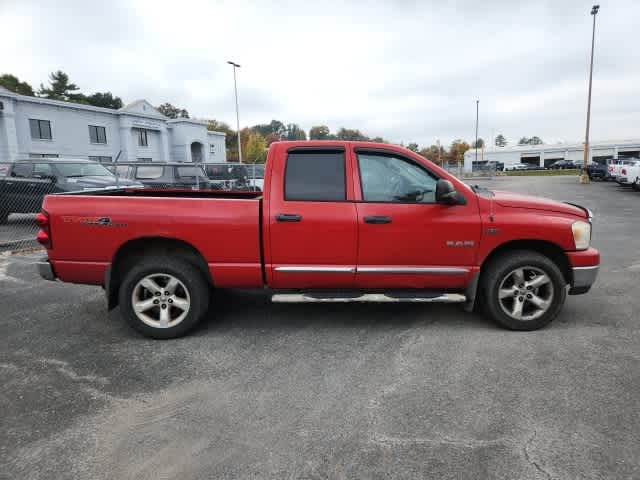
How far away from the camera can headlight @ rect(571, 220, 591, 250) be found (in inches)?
169

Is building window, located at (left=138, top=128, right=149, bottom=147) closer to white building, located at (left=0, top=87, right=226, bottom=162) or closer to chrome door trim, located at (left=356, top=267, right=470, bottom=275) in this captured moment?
white building, located at (left=0, top=87, right=226, bottom=162)

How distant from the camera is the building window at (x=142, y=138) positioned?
4184 cm

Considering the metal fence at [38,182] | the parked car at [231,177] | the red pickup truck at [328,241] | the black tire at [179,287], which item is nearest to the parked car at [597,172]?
the parked car at [231,177]

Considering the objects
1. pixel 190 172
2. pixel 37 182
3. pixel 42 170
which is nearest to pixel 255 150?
pixel 190 172

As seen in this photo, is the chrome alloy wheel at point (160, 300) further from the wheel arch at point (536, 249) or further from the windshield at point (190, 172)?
the windshield at point (190, 172)

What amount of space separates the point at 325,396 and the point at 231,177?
14.5 metres

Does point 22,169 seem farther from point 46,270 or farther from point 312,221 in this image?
point 312,221

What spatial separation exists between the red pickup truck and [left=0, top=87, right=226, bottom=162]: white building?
29.9m

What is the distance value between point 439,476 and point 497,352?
1.81 meters

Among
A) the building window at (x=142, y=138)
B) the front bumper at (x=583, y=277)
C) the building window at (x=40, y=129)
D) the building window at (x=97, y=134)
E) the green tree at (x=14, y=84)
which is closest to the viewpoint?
the front bumper at (x=583, y=277)

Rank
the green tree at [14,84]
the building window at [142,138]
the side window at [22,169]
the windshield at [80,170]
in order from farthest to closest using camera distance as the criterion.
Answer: the green tree at [14,84] → the building window at [142,138] → the windshield at [80,170] → the side window at [22,169]

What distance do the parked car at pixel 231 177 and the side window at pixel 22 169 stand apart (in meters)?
Result: 5.64

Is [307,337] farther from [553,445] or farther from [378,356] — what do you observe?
[553,445]

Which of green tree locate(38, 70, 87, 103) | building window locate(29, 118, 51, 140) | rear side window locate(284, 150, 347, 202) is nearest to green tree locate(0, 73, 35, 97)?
green tree locate(38, 70, 87, 103)
